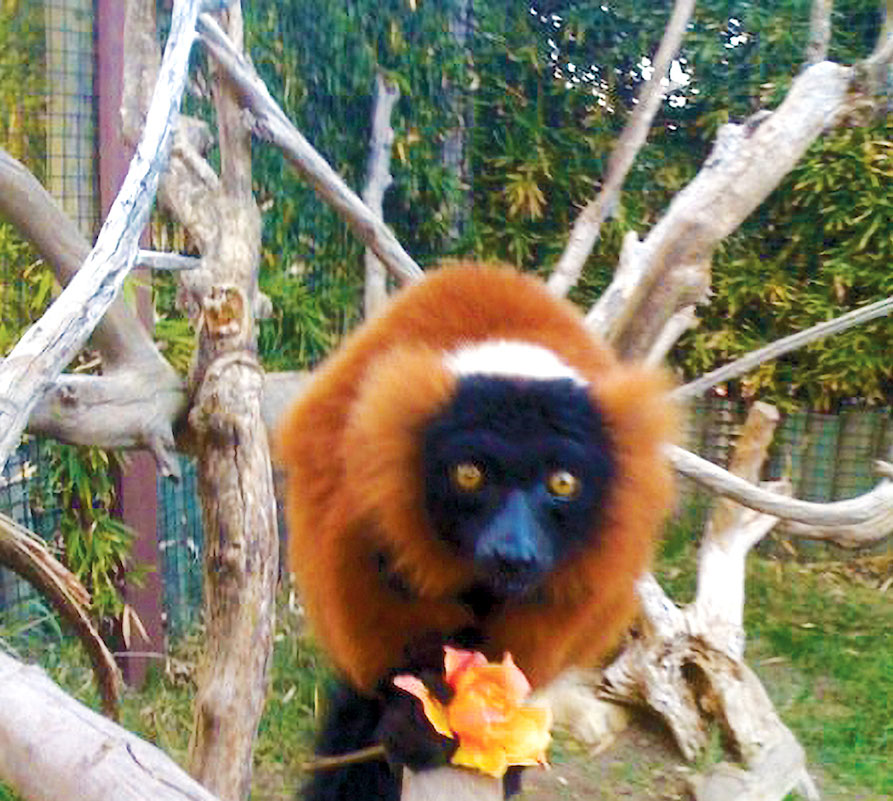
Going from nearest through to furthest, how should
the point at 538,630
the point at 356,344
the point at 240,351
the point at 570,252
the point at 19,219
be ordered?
the point at 538,630, the point at 356,344, the point at 19,219, the point at 240,351, the point at 570,252

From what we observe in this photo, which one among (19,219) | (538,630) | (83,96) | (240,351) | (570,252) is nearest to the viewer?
(538,630)

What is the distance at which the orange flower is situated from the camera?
1.15m

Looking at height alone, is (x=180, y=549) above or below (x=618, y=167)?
below

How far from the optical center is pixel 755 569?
5.18m

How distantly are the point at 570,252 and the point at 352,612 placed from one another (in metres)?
1.52

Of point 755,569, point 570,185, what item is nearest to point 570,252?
point 570,185

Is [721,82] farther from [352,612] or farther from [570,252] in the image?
[352,612]

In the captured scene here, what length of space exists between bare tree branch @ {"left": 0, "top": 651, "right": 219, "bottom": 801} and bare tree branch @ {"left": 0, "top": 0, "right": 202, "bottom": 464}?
1.63 feet

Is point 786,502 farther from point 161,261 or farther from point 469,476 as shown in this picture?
point 161,261

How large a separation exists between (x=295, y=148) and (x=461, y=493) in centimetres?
117

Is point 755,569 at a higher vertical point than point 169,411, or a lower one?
lower

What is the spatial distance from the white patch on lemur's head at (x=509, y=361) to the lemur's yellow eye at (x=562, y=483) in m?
0.15

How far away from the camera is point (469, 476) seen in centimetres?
162

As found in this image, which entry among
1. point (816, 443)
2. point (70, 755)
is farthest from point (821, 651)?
point (70, 755)
